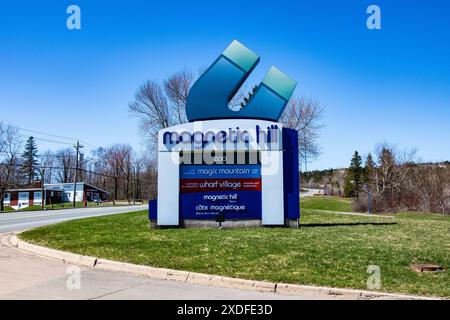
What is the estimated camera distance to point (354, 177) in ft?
342

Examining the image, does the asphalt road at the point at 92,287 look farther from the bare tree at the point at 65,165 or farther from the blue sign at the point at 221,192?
the bare tree at the point at 65,165

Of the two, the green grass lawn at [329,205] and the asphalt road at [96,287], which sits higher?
the asphalt road at [96,287]

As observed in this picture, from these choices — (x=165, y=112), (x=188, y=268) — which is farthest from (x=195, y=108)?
(x=165, y=112)

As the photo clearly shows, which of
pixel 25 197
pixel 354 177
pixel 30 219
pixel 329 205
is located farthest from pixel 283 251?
pixel 354 177

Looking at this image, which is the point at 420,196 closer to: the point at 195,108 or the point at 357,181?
the point at 195,108

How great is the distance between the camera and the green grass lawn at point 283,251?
7625 mm

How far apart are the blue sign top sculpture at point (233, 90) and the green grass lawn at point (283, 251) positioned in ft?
15.6

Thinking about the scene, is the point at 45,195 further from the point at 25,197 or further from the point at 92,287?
the point at 92,287

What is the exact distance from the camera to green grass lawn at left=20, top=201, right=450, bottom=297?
762 cm

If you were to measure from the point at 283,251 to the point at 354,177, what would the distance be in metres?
99.5

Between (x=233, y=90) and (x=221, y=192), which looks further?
(x=233, y=90)

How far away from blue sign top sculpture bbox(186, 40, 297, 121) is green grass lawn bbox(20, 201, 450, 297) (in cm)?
474

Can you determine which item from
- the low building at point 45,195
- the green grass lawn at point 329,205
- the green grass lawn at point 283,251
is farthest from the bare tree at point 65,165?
the green grass lawn at point 283,251
